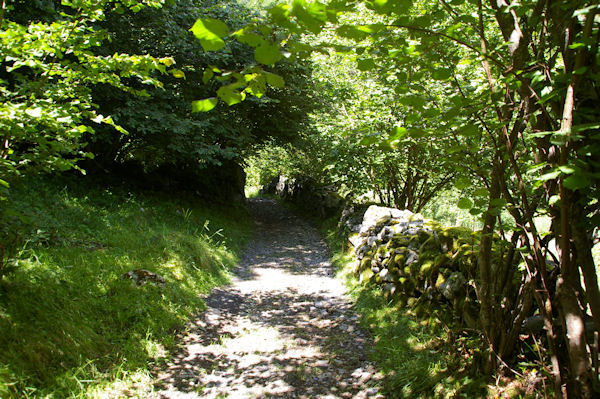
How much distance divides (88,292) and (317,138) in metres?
8.41

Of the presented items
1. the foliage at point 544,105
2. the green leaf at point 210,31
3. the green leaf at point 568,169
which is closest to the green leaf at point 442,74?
the foliage at point 544,105

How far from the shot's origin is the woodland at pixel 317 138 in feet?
5.51

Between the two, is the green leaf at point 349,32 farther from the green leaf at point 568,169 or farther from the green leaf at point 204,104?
the green leaf at point 568,169

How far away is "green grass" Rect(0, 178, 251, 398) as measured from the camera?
11.1 feet

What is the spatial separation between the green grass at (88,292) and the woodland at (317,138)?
0.08 ft

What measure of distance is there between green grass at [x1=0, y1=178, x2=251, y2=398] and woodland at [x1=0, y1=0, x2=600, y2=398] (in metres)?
0.02

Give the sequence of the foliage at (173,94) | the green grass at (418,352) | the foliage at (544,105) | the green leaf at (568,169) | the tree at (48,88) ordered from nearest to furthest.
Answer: the green leaf at (568,169), the foliage at (544,105), the tree at (48,88), the green grass at (418,352), the foliage at (173,94)

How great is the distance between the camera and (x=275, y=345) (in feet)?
16.1

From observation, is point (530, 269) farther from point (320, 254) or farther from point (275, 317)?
point (320, 254)

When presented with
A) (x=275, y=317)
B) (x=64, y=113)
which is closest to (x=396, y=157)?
(x=275, y=317)

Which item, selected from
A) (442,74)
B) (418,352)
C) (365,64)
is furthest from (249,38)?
(418,352)

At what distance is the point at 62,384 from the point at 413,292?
436 cm

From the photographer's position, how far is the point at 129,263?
5590mm

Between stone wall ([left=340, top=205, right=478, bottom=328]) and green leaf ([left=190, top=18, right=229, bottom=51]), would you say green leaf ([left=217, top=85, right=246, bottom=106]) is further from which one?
stone wall ([left=340, top=205, right=478, bottom=328])
